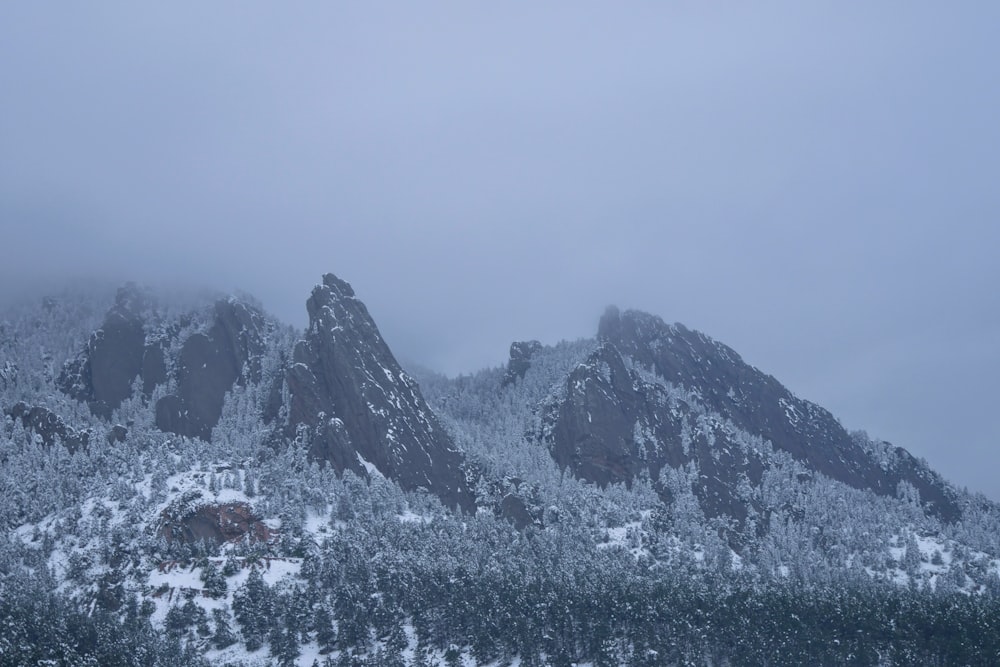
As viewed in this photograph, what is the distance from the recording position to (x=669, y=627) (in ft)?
648

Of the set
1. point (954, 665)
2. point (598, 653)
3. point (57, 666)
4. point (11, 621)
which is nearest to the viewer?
point (57, 666)

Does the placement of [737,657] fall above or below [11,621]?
above

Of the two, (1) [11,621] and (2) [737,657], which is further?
(2) [737,657]

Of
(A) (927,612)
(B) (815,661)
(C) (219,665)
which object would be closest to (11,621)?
(C) (219,665)

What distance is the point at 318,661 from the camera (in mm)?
195750

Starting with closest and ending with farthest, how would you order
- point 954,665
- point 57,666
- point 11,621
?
point 57,666, point 11,621, point 954,665

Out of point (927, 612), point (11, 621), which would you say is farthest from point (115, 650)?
point (927, 612)

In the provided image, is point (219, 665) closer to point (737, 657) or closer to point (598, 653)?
point (598, 653)

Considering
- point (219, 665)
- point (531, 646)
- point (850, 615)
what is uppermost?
point (850, 615)

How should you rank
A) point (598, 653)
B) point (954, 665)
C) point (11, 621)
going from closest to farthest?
point (11, 621), point (954, 665), point (598, 653)

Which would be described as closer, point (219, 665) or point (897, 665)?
point (897, 665)

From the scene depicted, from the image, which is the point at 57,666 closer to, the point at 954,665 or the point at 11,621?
the point at 11,621

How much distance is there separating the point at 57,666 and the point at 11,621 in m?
19.2

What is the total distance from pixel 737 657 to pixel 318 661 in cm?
7795
